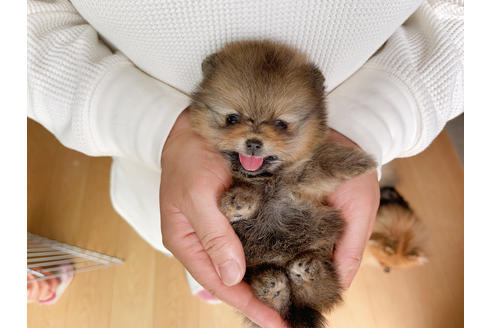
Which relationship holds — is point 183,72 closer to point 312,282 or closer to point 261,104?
point 261,104

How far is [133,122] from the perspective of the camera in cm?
107

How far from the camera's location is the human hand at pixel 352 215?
1044 mm

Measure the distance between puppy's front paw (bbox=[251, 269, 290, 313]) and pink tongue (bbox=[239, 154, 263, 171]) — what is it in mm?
310

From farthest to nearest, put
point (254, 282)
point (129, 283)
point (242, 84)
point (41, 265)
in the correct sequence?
1. point (129, 283)
2. point (41, 265)
3. point (254, 282)
4. point (242, 84)

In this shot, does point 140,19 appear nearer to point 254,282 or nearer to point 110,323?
point 254,282

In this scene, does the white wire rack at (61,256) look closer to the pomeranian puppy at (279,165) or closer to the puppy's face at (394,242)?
the pomeranian puppy at (279,165)

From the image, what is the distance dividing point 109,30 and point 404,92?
92cm

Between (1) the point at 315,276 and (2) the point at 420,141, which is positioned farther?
(2) the point at 420,141

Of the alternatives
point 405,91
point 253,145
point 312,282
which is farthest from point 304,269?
point 405,91

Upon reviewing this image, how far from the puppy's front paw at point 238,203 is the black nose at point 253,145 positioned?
15 cm

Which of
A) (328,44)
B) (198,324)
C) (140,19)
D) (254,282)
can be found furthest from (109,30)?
(198,324)

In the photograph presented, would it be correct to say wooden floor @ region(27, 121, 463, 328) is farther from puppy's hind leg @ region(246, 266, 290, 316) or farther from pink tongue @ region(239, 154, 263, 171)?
pink tongue @ region(239, 154, 263, 171)

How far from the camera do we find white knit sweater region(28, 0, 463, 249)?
91 cm

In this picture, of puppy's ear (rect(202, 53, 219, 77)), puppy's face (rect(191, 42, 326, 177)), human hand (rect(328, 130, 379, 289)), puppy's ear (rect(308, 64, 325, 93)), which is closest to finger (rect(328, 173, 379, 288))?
human hand (rect(328, 130, 379, 289))
